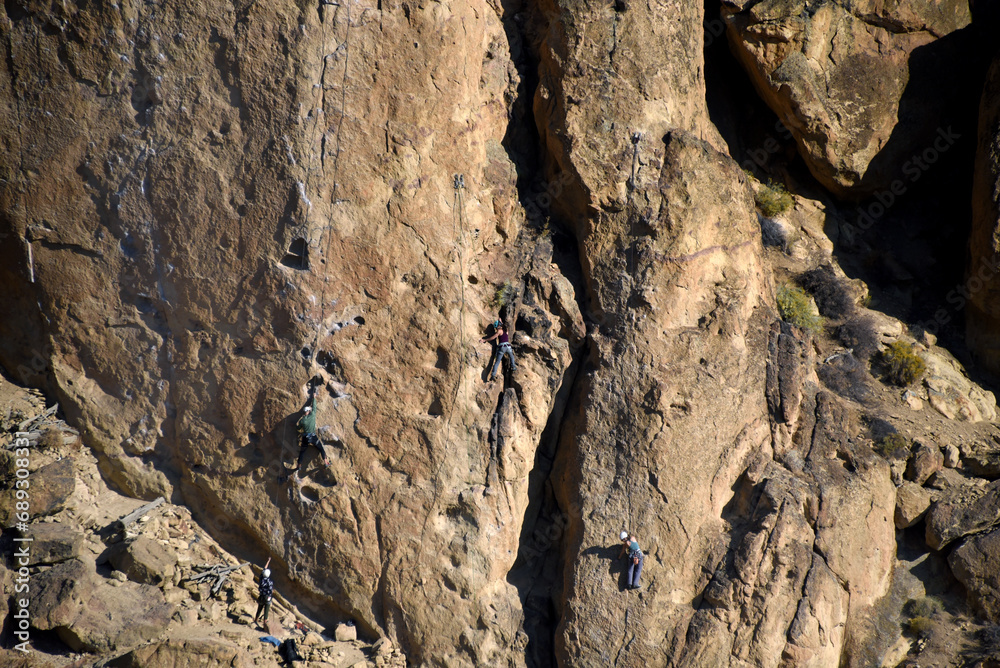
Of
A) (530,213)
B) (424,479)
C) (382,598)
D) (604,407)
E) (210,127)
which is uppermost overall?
(530,213)

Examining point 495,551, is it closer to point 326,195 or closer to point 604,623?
point 604,623

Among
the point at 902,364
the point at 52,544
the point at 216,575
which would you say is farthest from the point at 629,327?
the point at 52,544

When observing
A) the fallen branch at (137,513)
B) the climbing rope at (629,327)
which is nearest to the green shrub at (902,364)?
the climbing rope at (629,327)

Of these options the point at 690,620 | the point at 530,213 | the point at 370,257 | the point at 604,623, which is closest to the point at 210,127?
the point at 370,257

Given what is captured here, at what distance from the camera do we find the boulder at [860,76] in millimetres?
13375

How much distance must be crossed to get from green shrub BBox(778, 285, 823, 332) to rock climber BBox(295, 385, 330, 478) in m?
8.18

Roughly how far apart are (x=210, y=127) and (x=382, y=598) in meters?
7.76

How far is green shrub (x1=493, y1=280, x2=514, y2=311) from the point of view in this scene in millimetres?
11992

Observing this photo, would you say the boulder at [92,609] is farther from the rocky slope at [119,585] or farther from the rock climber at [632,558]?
the rock climber at [632,558]

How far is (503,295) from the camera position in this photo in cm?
1199

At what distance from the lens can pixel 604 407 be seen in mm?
11766

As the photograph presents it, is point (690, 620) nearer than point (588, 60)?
Yes

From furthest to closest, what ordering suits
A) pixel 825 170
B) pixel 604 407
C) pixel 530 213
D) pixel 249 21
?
1. pixel 825 170
2. pixel 530 213
3. pixel 604 407
4. pixel 249 21

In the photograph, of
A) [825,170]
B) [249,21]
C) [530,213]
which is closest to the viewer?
[249,21]
